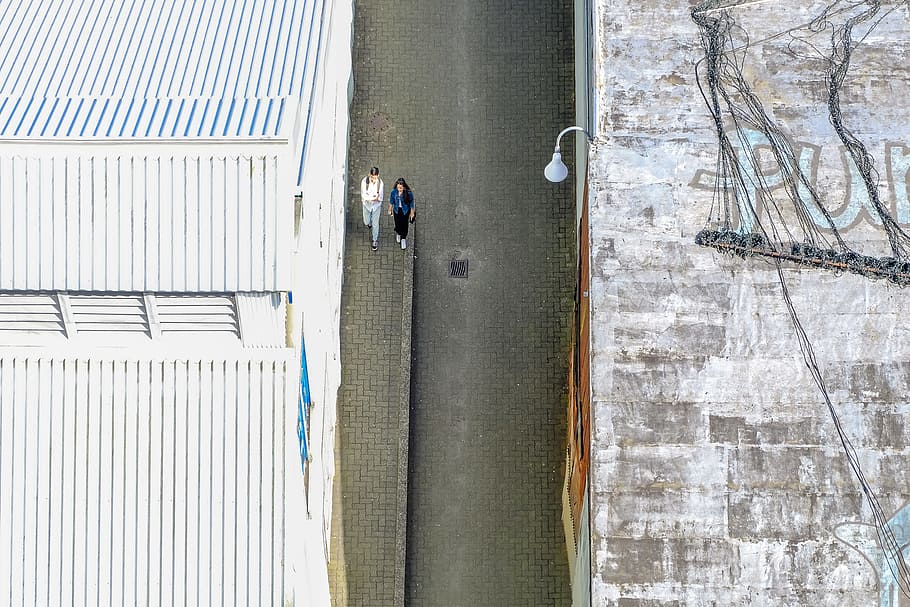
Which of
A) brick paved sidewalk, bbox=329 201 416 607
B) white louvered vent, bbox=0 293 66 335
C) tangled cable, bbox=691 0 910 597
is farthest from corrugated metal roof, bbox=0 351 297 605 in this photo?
tangled cable, bbox=691 0 910 597

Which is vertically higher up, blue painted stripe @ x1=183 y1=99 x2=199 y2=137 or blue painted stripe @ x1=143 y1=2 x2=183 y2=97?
blue painted stripe @ x1=143 y1=2 x2=183 y2=97

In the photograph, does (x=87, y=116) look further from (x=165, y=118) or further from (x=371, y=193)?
(x=371, y=193)

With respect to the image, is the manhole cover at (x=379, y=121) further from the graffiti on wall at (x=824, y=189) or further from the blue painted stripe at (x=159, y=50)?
the graffiti on wall at (x=824, y=189)

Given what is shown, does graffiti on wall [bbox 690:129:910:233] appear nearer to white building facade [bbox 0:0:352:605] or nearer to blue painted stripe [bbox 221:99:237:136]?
white building facade [bbox 0:0:352:605]

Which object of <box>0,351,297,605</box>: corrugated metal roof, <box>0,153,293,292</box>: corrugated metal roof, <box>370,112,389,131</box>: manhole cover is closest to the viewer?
<box>0,153,293,292</box>: corrugated metal roof

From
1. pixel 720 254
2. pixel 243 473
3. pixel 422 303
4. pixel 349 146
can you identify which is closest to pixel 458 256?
pixel 422 303
